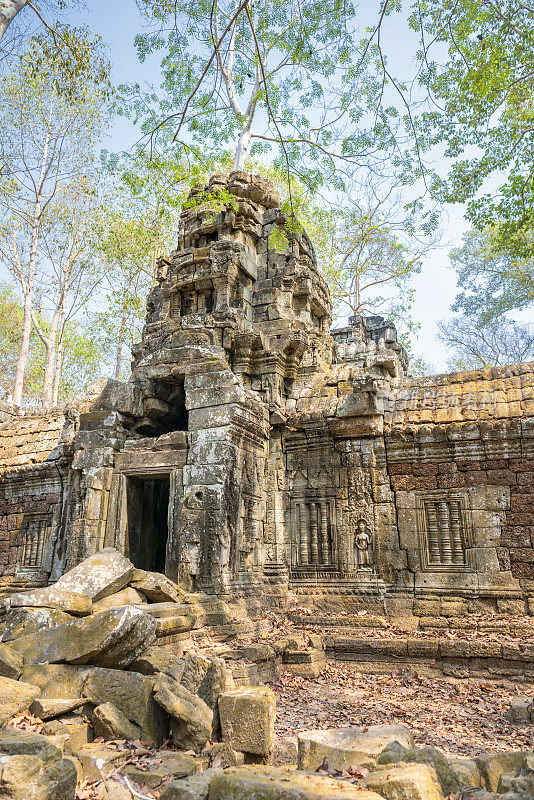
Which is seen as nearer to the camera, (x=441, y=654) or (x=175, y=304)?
(x=441, y=654)

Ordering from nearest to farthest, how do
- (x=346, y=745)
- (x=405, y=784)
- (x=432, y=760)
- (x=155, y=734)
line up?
(x=405, y=784) → (x=432, y=760) → (x=346, y=745) → (x=155, y=734)

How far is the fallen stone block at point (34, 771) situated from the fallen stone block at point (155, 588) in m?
3.35

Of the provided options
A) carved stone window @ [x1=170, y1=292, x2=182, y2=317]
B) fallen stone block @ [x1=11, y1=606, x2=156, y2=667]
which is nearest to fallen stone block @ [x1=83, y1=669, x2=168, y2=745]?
fallen stone block @ [x1=11, y1=606, x2=156, y2=667]

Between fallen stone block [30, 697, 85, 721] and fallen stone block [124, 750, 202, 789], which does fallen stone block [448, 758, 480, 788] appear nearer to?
fallen stone block [124, 750, 202, 789]

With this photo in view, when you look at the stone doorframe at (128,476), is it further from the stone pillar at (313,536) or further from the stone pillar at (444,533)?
the stone pillar at (444,533)

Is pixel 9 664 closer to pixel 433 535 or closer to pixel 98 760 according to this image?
pixel 98 760

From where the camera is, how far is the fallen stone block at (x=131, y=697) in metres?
4.48

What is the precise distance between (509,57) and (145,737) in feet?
32.3

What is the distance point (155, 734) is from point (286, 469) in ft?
18.8

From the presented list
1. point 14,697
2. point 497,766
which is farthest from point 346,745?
point 14,697

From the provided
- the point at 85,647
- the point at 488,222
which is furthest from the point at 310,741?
the point at 488,222

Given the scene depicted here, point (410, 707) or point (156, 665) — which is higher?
point (156, 665)

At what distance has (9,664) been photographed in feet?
15.8

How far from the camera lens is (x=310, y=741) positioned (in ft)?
13.4
